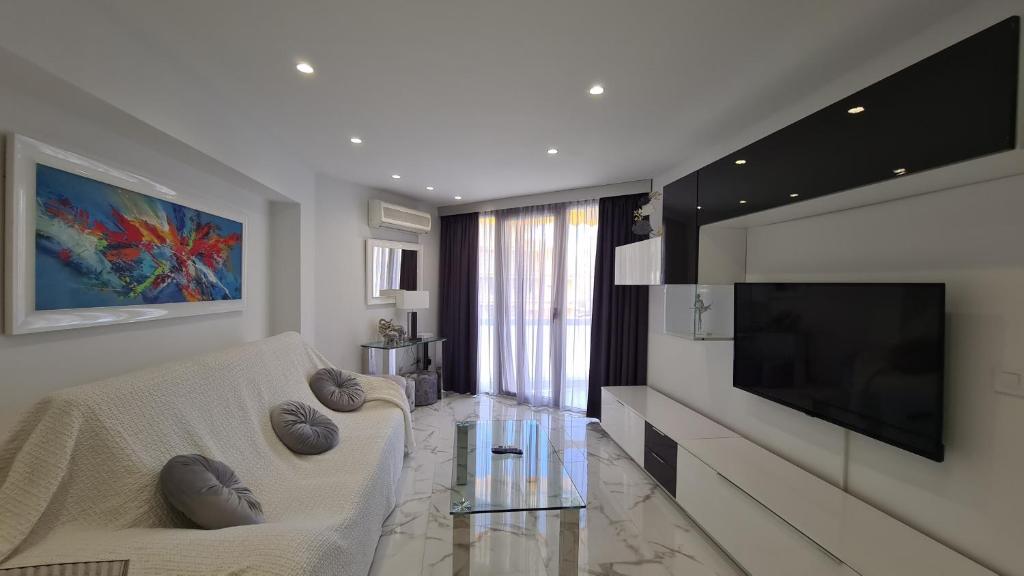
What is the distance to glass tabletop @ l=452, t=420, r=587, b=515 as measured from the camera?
1.85 metres

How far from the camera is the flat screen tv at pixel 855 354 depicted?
1486 millimetres

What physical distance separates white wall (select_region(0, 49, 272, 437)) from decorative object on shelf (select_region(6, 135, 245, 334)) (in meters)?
0.07

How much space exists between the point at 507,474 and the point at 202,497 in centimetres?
138

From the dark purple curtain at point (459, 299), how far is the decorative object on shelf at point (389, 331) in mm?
855

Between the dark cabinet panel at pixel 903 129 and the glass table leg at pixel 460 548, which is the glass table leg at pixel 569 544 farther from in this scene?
the dark cabinet panel at pixel 903 129

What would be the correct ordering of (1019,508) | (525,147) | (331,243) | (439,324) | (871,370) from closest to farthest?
(1019,508), (871,370), (525,147), (331,243), (439,324)

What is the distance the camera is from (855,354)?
175cm

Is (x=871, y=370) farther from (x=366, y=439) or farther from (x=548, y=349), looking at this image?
(x=548, y=349)

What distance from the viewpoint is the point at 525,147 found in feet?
9.85

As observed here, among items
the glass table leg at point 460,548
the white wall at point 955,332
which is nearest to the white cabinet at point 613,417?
the white wall at point 955,332

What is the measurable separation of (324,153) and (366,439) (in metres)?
2.31

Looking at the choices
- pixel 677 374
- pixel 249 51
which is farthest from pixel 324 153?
pixel 677 374

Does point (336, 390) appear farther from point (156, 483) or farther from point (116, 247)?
point (116, 247)

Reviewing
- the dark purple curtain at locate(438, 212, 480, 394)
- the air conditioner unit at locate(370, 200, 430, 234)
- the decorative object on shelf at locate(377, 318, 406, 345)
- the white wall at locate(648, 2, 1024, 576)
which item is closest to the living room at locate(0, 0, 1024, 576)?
the white wall at locate(648, 2, 1024, 576)
